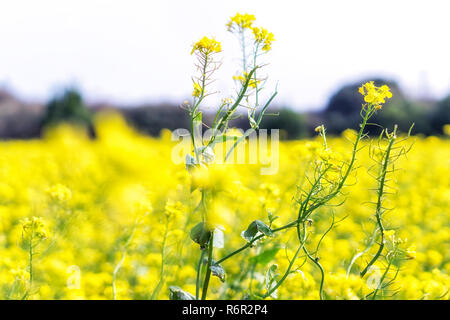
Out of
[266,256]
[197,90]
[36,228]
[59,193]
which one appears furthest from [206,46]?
[59,193]

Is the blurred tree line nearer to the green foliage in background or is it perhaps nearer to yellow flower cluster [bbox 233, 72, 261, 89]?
the green foliage in background

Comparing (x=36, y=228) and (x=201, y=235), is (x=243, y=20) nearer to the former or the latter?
(x=201, y=235)

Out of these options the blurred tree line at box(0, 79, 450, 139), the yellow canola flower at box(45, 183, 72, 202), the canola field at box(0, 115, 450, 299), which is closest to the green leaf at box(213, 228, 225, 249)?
the canola field at box(0, 115, 450, 299)

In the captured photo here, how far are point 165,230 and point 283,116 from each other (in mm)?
9520

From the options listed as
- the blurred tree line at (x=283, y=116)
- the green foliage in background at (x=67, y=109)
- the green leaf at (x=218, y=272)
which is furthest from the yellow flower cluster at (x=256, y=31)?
the green foliage in background at (x=67, y=109)

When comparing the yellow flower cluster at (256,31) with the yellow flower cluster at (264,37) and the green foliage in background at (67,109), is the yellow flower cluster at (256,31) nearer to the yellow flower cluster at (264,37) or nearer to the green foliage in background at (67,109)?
the yellow flower cluster at (264,37)

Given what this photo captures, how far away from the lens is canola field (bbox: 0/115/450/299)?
1.20 metres

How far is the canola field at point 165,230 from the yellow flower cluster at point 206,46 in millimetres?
296

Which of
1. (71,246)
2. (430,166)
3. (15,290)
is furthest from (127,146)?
(430,166)

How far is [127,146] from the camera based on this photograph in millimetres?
714

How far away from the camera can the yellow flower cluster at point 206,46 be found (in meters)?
1.21
